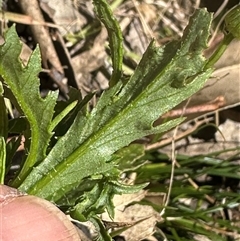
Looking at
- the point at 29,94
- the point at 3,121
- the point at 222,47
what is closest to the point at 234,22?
the point at 222,47

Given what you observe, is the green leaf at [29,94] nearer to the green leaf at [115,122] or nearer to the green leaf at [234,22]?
the green leaf at [115,122]

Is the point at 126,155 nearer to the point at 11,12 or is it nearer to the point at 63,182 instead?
the point at 63,182

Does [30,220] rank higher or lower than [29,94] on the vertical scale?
lower

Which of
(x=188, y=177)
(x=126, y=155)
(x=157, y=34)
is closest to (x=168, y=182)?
(x=188, y=177)

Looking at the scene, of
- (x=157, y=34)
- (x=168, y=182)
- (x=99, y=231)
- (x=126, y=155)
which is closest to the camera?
(x=99, y=231)

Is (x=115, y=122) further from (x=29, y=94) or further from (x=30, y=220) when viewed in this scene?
(x=30, y=220)

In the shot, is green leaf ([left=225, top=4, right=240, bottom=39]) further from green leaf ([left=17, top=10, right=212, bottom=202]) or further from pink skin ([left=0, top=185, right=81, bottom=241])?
pink skin ([left=0, top=185, right=81, bottom=241])
